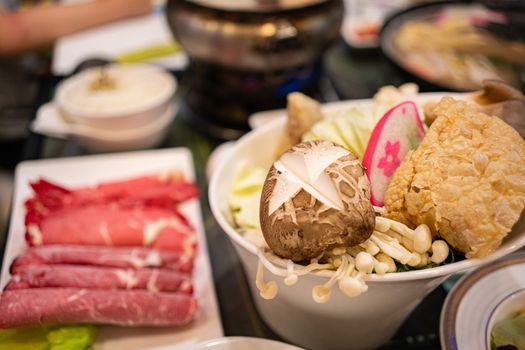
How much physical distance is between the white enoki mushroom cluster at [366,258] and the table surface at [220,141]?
285 millimetres

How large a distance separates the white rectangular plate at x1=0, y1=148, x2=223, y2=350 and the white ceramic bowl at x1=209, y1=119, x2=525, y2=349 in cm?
12

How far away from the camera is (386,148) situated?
29.8 inches

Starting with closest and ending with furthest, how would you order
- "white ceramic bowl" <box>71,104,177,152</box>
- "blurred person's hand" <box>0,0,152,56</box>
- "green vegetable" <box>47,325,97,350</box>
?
"green vegetable" <box>47,325,97,350</box> < "white ceramic bowl" <box>71,104,177,152</box> < "blurred person's hand" <box>0,0,152,56</box>

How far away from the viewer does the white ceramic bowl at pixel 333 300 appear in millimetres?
686

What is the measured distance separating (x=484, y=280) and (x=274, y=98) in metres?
0.81

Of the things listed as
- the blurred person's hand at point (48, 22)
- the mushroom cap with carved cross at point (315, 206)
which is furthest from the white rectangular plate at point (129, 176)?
the blurred person's hand at point (48, 22)

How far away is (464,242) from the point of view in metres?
0.67

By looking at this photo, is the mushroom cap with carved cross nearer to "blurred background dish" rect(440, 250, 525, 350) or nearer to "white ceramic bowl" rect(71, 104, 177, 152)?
"blurred background dish" rect(440, 250, 525, 350)

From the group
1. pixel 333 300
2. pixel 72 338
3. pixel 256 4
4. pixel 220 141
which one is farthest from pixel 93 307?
pixel 256 4

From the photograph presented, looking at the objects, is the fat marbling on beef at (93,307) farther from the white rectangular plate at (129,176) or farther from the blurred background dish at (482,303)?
the blurred background dish at (482,303)

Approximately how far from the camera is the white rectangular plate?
906 millimetres

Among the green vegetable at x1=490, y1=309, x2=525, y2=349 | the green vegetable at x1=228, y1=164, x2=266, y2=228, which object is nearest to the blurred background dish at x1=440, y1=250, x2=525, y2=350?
the green vegetable at x1=490, y1=309, x2=525, y2=349

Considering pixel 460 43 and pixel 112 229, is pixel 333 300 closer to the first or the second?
pixel 112 229

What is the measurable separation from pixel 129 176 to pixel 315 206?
0.80 meters
